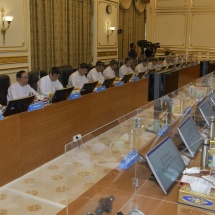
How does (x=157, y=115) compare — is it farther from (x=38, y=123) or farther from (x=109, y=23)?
(x=109, y=23)

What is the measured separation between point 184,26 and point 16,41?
302 inches

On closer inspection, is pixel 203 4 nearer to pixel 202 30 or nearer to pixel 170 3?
pixel 202 30

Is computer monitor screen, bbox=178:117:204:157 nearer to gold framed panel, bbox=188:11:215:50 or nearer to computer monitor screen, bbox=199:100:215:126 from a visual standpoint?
computer monitor screen, bbox=199:100:215:126

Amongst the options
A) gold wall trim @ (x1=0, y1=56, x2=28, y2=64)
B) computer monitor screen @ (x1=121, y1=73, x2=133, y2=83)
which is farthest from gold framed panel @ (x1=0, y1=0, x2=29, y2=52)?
computer monitor screen @ (x1=121, y1=73, x2=133, y2=83)

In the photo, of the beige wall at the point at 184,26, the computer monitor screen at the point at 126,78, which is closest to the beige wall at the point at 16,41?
the computer monitor screen at the point at 126,78

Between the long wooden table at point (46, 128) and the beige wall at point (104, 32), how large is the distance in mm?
3708

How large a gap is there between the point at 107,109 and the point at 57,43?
9.13 feet

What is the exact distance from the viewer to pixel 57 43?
7.14 m

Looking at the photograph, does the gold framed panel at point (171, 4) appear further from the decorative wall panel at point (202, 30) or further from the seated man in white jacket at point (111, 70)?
the seated man in white jacket at point (111, 70)

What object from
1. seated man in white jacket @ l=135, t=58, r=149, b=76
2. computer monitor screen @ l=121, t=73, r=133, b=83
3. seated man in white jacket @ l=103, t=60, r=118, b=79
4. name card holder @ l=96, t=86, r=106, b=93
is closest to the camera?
name card holder @ l=96, t=86, r=106, b=93

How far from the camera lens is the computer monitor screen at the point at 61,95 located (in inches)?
152

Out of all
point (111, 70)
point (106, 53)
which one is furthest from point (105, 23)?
point (111, 70)

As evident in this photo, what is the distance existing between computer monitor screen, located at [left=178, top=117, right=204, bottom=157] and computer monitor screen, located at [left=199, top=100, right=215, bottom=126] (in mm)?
358

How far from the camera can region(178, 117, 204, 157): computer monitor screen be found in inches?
88.9
